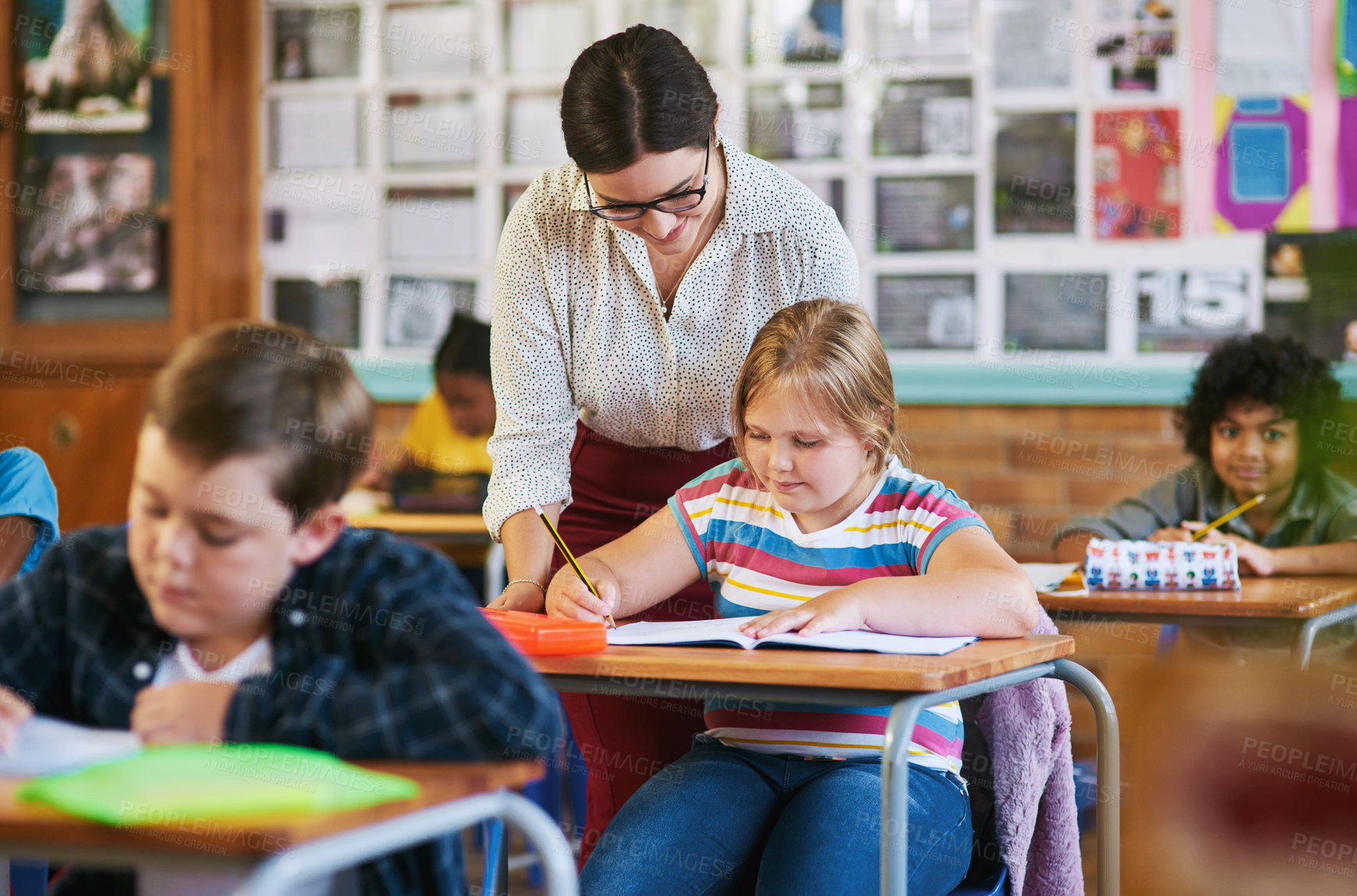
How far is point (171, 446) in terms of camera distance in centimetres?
95

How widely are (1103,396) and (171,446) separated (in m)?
2.71

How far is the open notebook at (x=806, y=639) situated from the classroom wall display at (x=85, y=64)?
121 inches

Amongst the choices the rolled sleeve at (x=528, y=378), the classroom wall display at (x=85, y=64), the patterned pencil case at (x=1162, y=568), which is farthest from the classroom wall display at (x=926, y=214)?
the classroom wall display at (x=85, y=64)

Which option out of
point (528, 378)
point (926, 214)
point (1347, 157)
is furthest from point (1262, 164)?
point (528, 378)

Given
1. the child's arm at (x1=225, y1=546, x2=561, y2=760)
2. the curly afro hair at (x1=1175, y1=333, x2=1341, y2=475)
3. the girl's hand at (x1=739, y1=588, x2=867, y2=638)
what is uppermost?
the curly afro hair at (x1=1175, y1=333, x2=1341, y2=475)

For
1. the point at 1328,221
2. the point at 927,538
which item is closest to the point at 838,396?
the point at 927,538

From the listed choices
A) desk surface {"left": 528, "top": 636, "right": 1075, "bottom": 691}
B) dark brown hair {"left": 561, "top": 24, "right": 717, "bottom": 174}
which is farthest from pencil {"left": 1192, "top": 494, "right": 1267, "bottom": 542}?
dark brown hair {"left": 561, "top": 24, "right": 717, "bottom": 174}

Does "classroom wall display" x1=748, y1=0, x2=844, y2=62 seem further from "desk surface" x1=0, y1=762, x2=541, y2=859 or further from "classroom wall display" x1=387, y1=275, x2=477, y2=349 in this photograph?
"desk surface" x1=0, y1=762, x2=541, y2=859

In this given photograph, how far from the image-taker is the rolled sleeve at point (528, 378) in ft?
6.13

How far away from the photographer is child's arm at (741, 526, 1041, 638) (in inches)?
55.9

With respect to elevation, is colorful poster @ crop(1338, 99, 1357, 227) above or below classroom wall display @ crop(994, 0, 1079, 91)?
below

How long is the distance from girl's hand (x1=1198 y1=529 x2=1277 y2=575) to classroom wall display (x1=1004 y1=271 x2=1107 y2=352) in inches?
37.2

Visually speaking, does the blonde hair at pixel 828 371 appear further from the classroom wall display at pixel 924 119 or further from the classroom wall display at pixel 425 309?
the classroom wall display at pixel 425 309

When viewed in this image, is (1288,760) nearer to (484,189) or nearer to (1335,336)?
(1335,336)
